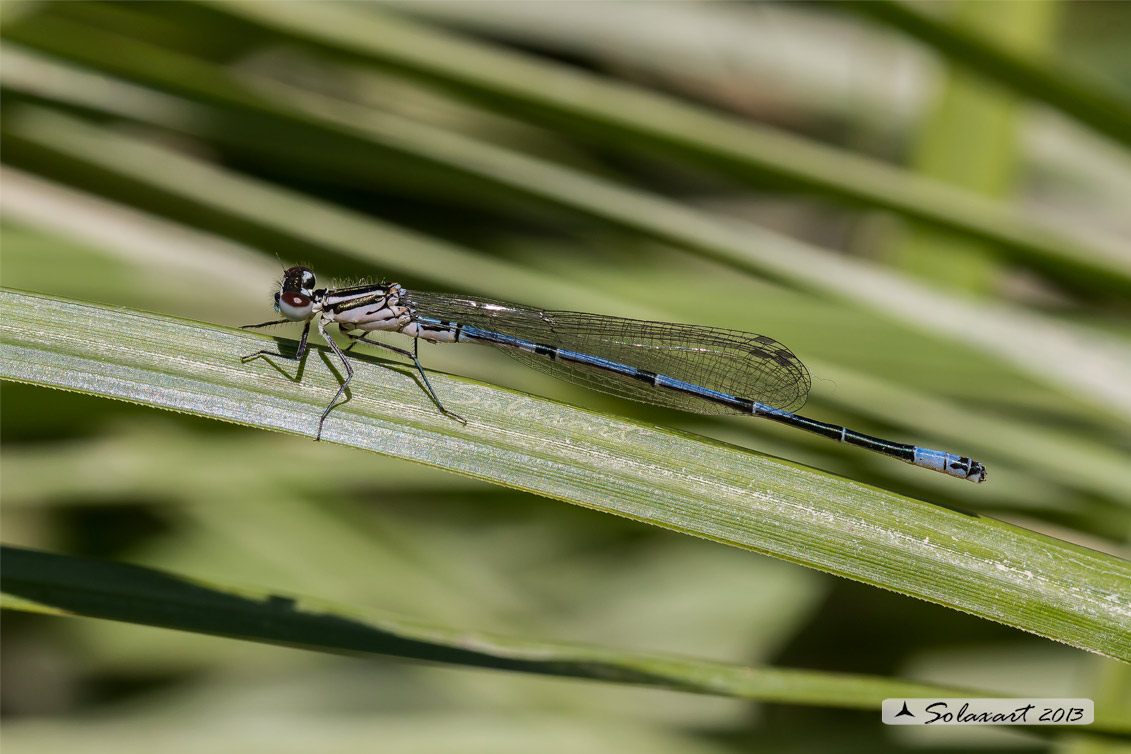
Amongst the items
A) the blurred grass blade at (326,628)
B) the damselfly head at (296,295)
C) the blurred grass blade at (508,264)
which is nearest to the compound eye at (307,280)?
the damselfly head at (296,295)

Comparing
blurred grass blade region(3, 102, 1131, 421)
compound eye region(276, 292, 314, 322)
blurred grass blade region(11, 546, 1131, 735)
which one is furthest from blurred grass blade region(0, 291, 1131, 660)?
blurred grass blade region(3, 102, 1131, 421)

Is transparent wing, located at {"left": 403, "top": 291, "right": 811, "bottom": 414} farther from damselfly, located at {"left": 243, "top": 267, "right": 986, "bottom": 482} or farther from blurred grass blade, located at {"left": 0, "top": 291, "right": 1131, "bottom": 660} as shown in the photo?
blurred grass blade, located at {"left": 0, "top": 291, "right": 1131, "bottom": 660}

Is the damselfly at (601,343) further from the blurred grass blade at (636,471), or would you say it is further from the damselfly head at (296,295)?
the blurred grass blade at (636,471)

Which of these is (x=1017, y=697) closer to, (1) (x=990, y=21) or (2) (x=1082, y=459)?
(2) (x=1082, y=459)

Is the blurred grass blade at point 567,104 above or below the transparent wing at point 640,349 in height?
above

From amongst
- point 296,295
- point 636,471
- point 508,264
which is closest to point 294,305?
point 296,295

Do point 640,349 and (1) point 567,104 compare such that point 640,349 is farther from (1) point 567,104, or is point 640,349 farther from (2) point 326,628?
(2) point 326,628

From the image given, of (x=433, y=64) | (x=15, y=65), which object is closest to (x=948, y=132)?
(x=433, y=64)
